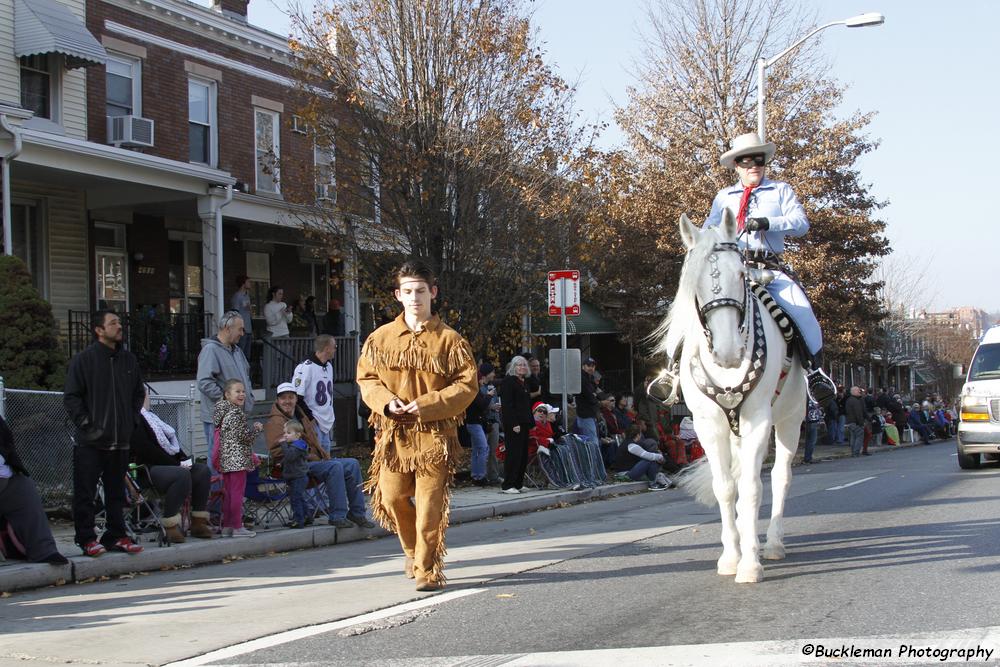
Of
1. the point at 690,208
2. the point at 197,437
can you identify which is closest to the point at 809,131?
the point at 690,208

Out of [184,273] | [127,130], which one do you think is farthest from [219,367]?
[184,273]

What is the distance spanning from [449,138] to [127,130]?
751 cm

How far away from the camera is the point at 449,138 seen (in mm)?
16812

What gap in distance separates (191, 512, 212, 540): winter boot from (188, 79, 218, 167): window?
1406 centimetres

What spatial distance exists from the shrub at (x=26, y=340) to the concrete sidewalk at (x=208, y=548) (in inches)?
137

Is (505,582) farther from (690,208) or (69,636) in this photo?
(690,208)

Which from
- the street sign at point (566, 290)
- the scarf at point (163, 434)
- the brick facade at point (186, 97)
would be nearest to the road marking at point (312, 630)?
the scarf at point (163, 434)

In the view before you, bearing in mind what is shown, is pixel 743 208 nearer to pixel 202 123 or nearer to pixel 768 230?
pixel 768 230

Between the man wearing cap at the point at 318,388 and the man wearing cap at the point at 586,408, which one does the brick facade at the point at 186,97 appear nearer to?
the man wearing cap at the point at 586,408

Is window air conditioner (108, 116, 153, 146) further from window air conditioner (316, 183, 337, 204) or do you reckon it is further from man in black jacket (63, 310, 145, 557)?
man in black jacket (63, 310, 145, 557)

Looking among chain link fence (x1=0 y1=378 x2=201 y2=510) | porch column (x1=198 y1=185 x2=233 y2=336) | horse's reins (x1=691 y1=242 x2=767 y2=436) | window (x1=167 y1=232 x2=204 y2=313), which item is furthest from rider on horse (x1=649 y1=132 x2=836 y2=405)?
window (x1=167 y1=232 x2=204 y2=313)

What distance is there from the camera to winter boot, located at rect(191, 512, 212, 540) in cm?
1011

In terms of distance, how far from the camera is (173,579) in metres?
8.70

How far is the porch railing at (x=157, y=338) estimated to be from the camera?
62.4 ft
